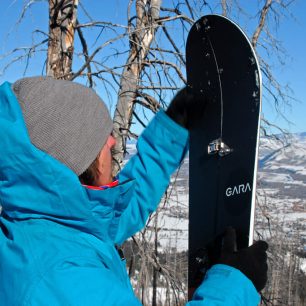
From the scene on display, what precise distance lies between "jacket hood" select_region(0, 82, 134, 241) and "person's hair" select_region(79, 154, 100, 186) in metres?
0.13

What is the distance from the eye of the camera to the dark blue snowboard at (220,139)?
192 centimetres

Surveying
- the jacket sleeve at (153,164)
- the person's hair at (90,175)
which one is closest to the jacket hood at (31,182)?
the person's hair at (90,175)

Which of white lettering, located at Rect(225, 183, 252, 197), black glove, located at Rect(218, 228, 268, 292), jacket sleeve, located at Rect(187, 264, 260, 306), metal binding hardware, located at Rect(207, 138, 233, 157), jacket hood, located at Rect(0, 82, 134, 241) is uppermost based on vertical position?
metal binding hardware, located at Rect(207, 138, 233, 157)

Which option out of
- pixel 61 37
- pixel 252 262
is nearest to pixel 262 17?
pixel 61 37

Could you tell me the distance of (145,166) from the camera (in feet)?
6.05

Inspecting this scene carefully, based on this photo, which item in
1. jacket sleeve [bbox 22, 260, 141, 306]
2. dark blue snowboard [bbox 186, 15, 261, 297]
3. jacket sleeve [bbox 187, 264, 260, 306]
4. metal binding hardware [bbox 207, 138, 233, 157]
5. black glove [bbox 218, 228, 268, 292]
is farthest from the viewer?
metal binding hardware [bbox 207, 138, 233, 157]

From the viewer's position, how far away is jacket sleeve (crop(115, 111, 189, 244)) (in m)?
1.79

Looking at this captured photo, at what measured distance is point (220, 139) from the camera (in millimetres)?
2125

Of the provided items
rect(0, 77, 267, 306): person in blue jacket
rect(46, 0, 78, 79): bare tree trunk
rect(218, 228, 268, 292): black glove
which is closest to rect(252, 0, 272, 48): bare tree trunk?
rect(46, 0, 78, 79): bare tree trunk

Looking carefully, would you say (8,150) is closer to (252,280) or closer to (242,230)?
(252,280)

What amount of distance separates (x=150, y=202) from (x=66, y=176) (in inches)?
34.4

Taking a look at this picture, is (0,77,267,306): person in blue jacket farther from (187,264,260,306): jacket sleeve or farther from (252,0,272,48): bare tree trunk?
(252,0,272,48): bare tree trunk

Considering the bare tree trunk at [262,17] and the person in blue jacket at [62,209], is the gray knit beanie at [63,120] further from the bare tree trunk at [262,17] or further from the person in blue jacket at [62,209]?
the bare tree trunk at [262,17]

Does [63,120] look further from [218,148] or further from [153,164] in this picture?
[218,148]
